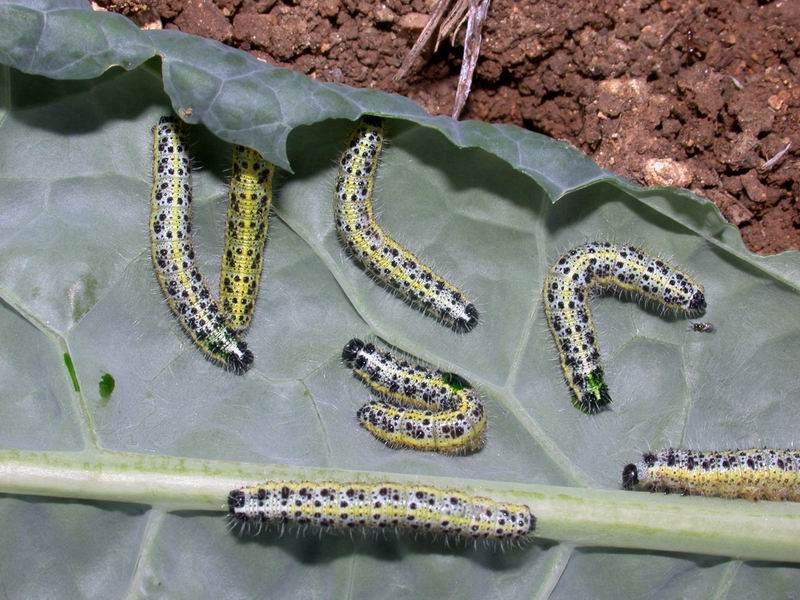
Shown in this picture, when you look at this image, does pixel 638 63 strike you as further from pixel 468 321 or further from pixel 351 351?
pixel 351 351

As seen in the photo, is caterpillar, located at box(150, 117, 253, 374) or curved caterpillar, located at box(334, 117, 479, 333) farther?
curved caterpillar, located at box(334, 117, 479, 333)

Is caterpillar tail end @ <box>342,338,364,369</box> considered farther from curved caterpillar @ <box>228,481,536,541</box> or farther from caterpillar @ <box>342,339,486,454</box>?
curved caterpillar @ <box>228,481,536,541</box>

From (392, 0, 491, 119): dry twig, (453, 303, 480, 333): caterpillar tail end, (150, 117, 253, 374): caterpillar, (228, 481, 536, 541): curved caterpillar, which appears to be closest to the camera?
(228, 481, 536, 541): curved caterpillar

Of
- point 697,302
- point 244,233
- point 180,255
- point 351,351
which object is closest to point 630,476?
point 697,302

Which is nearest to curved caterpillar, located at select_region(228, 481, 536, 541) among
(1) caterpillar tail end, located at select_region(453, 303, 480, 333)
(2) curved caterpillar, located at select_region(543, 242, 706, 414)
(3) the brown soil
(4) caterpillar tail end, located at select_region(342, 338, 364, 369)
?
(4) caterpillar tail end, located at select_region(342, 338, 364, 369)

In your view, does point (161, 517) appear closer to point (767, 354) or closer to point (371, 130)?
point (371, 130)

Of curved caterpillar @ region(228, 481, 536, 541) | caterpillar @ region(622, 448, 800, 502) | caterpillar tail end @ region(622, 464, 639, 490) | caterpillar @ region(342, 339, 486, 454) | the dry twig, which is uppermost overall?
the dry twig

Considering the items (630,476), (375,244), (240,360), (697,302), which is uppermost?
(697,302)
